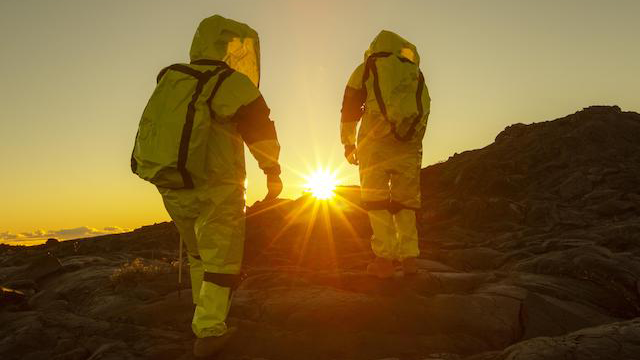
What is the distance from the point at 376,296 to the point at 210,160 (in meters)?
3.18

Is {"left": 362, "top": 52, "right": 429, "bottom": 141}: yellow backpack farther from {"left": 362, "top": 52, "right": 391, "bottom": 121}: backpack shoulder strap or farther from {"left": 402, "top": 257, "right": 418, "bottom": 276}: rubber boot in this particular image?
{"left": 402, "top": 257, "right": 418, "bottom": 276}: rubber boot

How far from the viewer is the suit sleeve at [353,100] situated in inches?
275

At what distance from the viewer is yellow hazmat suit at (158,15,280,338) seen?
4.56 meters

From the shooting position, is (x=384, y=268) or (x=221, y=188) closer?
(x=221, y=188)

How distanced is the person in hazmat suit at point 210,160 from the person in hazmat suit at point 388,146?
7.75 feet

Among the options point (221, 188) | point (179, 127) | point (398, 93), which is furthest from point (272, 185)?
point (398, 93)

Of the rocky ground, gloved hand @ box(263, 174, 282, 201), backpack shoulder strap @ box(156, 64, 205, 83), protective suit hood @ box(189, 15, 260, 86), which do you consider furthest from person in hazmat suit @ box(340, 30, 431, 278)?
backpack shoulder strap @ box(156, 64, 205, 83)

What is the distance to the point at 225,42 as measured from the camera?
5078 millimetres

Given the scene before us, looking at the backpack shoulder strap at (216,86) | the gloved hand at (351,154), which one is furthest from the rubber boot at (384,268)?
the backpack shoulder strap at (216,86)

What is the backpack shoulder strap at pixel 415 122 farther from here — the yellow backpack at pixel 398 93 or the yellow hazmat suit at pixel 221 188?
the yellow hazmat suit at pixel 221 188

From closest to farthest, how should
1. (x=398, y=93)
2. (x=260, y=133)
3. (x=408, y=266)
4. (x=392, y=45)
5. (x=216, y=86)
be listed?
1. (x=216, y=86)
2. (x=260, y=133)
3. (x=398, y=93)
4. (x=392, y=45)
5. (x=408, y=266)

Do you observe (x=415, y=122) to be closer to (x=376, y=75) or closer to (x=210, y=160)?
(x=376, y=75)

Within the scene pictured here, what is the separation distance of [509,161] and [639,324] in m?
15.9

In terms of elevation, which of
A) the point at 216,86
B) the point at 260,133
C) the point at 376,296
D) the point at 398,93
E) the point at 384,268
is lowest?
the point at 376,296
